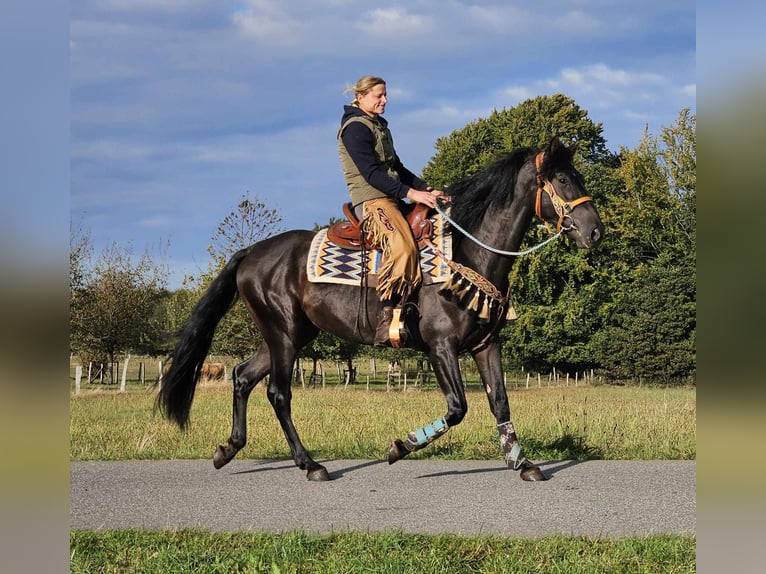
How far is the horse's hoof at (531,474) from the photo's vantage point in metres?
7.11

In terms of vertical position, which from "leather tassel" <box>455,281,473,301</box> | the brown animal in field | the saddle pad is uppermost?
the saddle pad

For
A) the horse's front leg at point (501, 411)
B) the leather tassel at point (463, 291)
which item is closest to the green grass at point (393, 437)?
the horse's front leg at point (501, 411)

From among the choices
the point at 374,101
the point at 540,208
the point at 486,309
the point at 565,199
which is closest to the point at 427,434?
the point at 486,309

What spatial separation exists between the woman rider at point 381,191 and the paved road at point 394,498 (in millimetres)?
1500

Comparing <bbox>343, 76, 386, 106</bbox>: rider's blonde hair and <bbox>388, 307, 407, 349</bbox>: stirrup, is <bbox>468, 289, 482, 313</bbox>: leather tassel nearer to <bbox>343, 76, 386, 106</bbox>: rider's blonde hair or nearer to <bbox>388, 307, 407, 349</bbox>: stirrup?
<bbox>388, 307, 407, 349</bbox>: stirrup

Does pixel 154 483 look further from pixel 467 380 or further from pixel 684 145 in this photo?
pixel 467 380

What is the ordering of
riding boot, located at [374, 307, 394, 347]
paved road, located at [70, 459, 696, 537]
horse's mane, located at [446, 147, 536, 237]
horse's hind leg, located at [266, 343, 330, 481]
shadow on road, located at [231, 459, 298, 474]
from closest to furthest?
paved road, located at [70, 459, 696, 537] < riding boot, located at [374, 307, 394, 347] < horse's mane, located at [446, 147, 536, 237] < horse's hind leg, located at [266, 343, 330, 481] < shadow on road, located at [231, 459, 298, 474]

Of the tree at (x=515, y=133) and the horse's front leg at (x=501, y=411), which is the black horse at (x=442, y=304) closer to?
the horse's front leg at (x=501, y=411)

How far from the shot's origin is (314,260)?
7711 millimetres

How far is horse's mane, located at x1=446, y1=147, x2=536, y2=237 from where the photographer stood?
7.36 meters

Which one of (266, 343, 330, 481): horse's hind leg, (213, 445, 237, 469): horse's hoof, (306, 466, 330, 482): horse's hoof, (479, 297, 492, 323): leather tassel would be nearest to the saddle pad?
(479, 297, 492, 323): leather tassel

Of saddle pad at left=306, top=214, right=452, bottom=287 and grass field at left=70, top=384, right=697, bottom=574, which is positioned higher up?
saddle pad at left=306, top=214, right=452, bottom=287

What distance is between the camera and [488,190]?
7.44m
